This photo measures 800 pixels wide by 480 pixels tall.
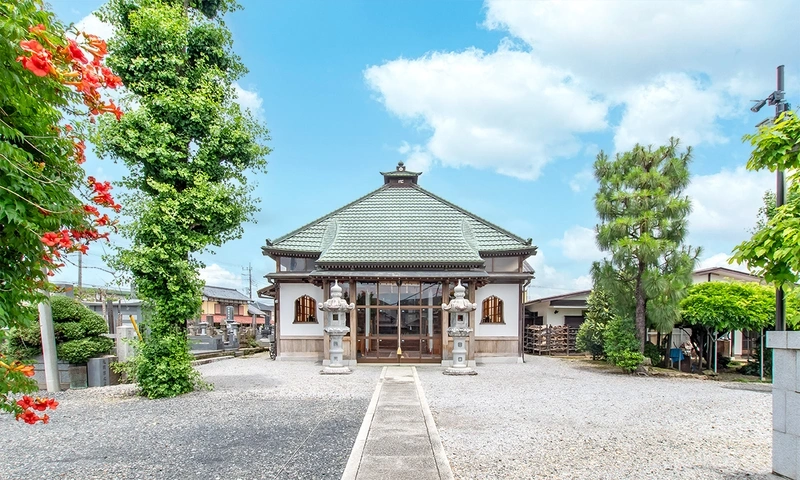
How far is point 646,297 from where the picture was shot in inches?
610

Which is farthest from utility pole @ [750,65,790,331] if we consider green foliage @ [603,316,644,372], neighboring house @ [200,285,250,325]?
neighboring house @ [200,285,250,325]

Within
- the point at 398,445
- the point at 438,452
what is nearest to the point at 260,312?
the point at 398,445

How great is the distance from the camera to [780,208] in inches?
201

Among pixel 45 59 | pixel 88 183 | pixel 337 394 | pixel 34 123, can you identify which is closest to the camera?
pixel 45 59

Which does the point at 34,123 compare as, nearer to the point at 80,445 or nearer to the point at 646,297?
the point at 80,445

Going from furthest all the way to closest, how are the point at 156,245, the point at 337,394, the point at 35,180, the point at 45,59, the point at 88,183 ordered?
the point at 337,394
the point at 156,245
the point at 88,183
the point at 35,180
the point at 45,59

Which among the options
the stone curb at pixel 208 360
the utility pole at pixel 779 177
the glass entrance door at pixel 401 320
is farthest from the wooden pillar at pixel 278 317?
the utility pole at pixel 779 177

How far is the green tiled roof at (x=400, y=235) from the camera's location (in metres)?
16.7

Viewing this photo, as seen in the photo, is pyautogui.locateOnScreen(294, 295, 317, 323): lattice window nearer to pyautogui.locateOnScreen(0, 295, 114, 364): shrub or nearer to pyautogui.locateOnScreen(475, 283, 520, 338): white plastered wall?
pyautogui.locateOnScreen(475, 283, 520, 338): white plastered wall

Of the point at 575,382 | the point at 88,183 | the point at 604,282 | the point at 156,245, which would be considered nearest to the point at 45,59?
the point at 88,183

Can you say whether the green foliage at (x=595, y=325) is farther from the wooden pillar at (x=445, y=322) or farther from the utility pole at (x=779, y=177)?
the utility pole at (x=779, y=177)

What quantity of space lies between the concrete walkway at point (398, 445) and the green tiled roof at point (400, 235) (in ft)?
24.2

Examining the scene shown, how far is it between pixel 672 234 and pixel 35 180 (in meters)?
16.7

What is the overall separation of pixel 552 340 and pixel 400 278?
10797mm
